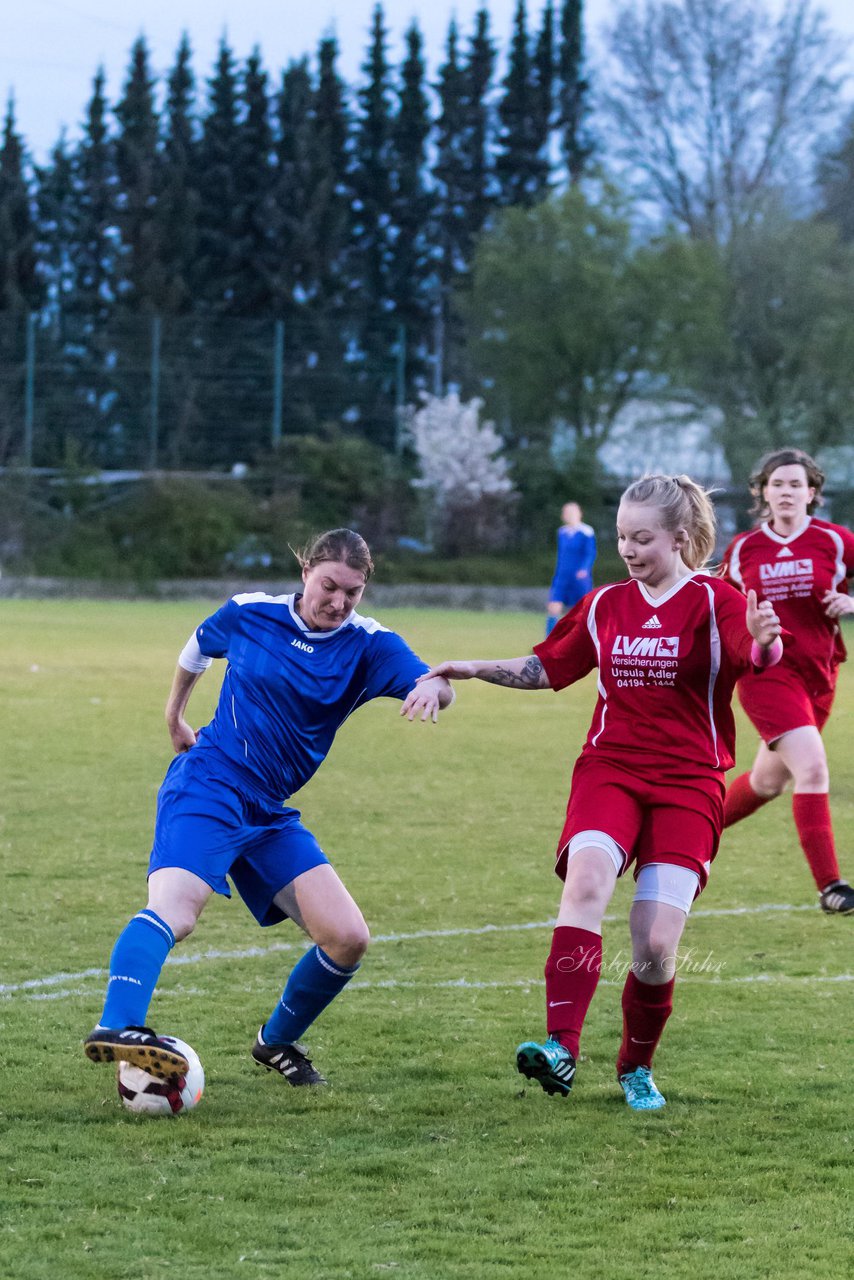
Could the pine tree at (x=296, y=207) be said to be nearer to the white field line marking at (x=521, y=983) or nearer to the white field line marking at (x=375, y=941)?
the white field line marking at (x=375, y=941)

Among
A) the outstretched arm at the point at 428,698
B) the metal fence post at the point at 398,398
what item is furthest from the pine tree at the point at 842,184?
the outstretched arm at the point at 428,698

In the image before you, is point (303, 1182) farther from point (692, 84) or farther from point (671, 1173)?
point (692, 84)

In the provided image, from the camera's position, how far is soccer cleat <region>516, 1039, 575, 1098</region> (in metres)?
→ 3.97

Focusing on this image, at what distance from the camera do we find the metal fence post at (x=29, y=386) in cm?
4109

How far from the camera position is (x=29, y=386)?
136 feet

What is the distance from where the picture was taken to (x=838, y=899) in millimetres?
7012

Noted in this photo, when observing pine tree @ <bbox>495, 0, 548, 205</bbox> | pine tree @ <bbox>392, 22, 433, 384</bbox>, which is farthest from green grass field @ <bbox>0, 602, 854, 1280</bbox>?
pine tree @ <bbox>495, 0, 548, 205</bbox>

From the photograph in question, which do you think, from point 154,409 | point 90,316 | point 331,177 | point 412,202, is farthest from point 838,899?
point 412,202

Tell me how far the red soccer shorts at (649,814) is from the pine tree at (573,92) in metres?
55.8

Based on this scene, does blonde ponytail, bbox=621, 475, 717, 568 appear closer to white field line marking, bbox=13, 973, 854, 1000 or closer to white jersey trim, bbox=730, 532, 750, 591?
white field line marking, bbox=13, 973, 854, 1000

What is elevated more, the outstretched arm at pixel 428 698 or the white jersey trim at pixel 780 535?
the white jersey trim at pixel 780 535

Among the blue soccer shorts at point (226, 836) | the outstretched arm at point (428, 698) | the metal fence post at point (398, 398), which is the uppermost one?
the metal fence post at point (398, 398)

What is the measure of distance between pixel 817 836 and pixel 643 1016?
2.93 meters

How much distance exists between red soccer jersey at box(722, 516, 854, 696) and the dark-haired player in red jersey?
2.93 m
